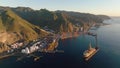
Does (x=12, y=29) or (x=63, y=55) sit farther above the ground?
(x=12, y=29)

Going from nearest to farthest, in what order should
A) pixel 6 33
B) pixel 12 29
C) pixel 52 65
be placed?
pixel 52 65
pixel 6 33
pixel 12 29

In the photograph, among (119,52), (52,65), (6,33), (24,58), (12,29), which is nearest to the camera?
(52,65)

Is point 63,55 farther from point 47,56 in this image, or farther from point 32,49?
point 32,49

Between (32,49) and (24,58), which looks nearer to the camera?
(24,58)

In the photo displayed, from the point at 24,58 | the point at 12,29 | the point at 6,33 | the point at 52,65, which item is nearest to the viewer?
the point at 52,65

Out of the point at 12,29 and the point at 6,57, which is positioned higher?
the point at 12,29

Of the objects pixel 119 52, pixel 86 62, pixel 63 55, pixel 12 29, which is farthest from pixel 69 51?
pixel 12 29

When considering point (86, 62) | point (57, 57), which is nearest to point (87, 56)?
point (86, 62)

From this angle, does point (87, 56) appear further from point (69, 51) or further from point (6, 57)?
point (6, 57)

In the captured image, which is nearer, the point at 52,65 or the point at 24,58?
the point at 52,65
